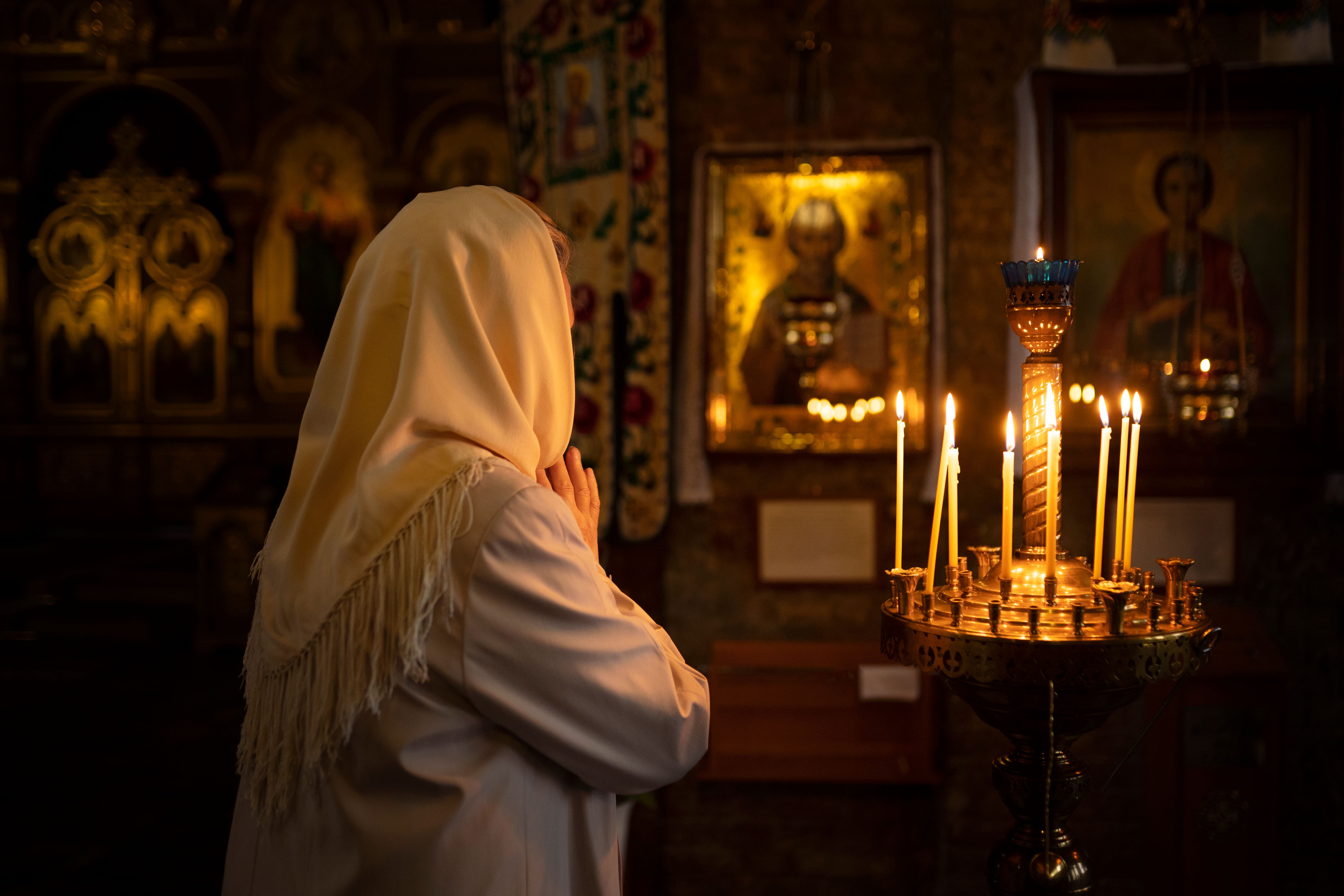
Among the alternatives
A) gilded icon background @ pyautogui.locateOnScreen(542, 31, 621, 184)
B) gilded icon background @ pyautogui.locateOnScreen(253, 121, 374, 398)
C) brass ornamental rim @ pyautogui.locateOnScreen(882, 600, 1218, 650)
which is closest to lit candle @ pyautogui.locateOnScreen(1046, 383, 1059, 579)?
brass ornamental rim @ pyautogui.locateOnScreen(882, 600, 1218, 650)

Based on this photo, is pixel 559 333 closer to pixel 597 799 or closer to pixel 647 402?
pixel 597 799

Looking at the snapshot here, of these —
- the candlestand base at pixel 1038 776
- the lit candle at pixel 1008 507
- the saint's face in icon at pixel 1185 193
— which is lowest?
the candlestand base at pixel 1038 776

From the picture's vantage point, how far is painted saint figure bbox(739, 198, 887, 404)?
3.45 m

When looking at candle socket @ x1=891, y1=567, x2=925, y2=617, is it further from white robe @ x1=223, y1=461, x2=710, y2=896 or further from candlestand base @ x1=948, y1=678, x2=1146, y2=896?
white robe @ x1=223, y1=461, x2=710, y2=896

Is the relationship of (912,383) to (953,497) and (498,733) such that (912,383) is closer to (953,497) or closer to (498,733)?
(953,497)

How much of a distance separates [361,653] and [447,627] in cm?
12

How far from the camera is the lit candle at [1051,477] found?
139 cm

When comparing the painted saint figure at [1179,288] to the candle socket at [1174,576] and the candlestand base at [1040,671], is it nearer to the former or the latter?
the candle socket at [1174,576]

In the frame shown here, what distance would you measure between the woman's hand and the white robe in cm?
19

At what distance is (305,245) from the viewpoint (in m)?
7.99

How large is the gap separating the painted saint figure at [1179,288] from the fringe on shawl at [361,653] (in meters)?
2.76

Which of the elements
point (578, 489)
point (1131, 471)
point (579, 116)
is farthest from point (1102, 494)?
point (579, 116)

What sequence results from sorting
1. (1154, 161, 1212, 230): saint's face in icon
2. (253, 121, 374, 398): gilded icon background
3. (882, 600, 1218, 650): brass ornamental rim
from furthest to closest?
1. (253, 121, 374, 398): gilded icon background
2. (1154, 161, 1212, 230): saint's face in icon
3. (882, 600, 1218, 650): brass ornamental rim

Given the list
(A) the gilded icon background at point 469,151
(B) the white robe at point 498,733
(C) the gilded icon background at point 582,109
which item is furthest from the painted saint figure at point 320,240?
(B) the white robe at point 498,733
